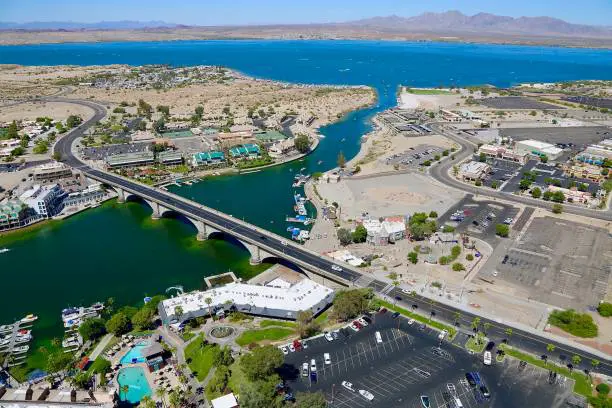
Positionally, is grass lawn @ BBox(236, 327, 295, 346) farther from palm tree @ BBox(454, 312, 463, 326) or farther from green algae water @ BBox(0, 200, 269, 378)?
palm tree @ BBox(454, 312, 463, 326)

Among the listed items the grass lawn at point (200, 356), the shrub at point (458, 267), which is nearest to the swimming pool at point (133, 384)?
the grass lawn at point (200, 356)

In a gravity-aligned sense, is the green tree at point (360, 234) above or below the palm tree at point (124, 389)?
above

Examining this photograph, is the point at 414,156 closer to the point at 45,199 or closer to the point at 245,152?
the point at 245,152

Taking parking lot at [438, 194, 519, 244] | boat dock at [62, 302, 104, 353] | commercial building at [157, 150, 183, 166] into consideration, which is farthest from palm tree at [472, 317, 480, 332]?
commercial building at [157, 150, 183, 166]

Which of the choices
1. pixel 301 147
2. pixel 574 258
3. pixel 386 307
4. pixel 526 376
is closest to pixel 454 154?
pixel 301 147

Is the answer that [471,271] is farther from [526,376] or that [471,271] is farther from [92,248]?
[92,248]

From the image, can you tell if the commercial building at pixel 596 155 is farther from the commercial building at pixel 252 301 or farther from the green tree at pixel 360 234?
the commercial building at pixel 252 301
